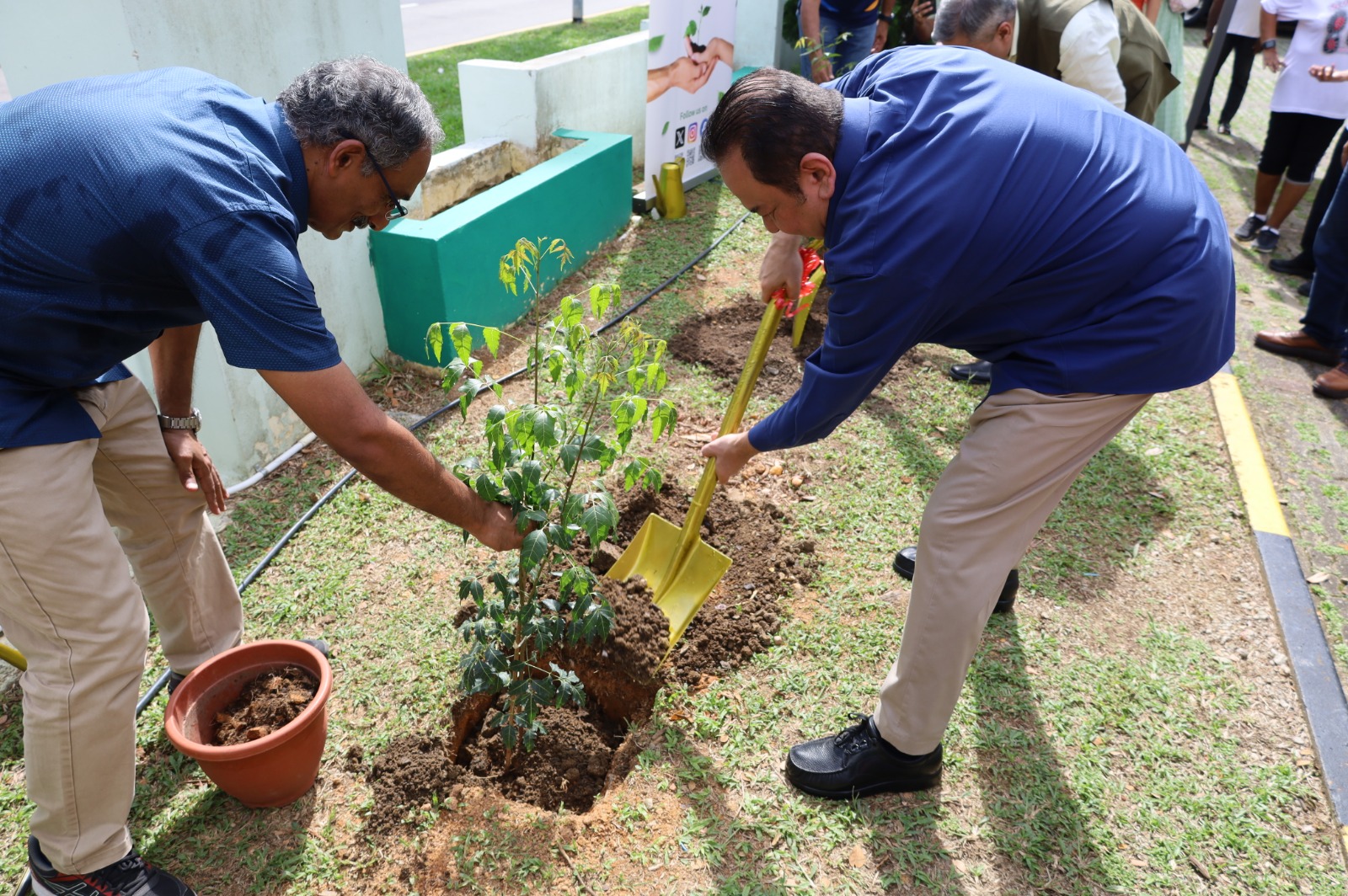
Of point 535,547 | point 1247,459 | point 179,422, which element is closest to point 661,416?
point 535,547

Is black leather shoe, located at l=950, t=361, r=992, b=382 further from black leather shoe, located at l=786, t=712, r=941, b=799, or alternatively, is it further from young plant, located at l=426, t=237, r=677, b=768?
young plant, located at l=426, t=237, r=677, b=768

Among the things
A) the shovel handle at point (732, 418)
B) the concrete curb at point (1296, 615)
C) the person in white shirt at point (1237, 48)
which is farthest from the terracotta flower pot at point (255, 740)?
the person in white shirt at point (1237, 48)

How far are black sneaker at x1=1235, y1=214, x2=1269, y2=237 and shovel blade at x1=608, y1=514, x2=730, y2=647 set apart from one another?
6.25 metres

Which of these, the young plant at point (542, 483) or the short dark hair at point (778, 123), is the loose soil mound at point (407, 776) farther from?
the short dark hair at point (778, 123)

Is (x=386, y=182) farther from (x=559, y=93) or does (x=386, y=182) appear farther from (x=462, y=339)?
(x=559, y=93)

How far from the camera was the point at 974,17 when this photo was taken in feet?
12.5

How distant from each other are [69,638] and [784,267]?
2.33 meters

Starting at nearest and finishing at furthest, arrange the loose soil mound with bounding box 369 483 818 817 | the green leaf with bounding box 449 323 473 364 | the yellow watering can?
the green leaf with bounding box 449 323 473 364
the loose soil mound with bounding box 369 483 818 817
the yellow watering can

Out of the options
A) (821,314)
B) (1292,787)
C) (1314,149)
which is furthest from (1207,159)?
(1292,787)

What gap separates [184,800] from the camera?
248 cm

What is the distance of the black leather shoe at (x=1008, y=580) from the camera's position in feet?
10.8

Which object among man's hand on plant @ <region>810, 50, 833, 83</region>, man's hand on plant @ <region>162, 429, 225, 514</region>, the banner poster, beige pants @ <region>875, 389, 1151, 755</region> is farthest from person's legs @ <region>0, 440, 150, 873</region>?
man's hand on plant @ <region>810, 50, 833, 83</region>

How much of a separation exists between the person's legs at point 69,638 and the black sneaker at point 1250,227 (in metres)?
7.98

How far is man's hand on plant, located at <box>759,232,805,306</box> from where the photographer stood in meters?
2.97
